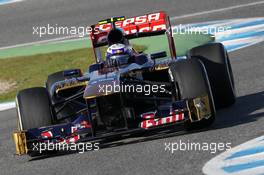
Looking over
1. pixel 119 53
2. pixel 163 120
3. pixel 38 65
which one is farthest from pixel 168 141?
pixel 38 65

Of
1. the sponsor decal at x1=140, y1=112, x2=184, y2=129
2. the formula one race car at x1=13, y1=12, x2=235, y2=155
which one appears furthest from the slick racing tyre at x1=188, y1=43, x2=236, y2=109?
the sponsor decal at x1=140, y1=112, x2=184, y2=129

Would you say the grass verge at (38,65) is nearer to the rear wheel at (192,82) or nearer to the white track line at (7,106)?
the white track line at (7,106)

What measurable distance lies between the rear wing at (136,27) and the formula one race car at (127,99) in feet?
2.68

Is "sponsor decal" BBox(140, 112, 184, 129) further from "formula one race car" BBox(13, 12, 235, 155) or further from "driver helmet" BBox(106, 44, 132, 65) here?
"driver helmet" BBox(106, 44, 132, 65)

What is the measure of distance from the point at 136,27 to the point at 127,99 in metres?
2.30

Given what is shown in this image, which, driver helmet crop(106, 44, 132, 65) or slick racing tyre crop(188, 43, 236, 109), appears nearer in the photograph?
slick racing tyre crop(188, 43, 236, 109)

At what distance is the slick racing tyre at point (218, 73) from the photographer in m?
11.0

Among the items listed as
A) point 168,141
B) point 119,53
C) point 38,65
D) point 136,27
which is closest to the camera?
point 168,141

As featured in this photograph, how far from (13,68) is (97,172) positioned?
928 cm

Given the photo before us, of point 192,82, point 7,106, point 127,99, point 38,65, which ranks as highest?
point 192,82

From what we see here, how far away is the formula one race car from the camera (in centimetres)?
979

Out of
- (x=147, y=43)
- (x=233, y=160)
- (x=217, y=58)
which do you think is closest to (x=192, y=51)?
(x=217, y=58)

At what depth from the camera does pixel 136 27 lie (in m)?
12.2

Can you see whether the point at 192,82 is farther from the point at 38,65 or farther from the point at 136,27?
→ the point at 38,65
